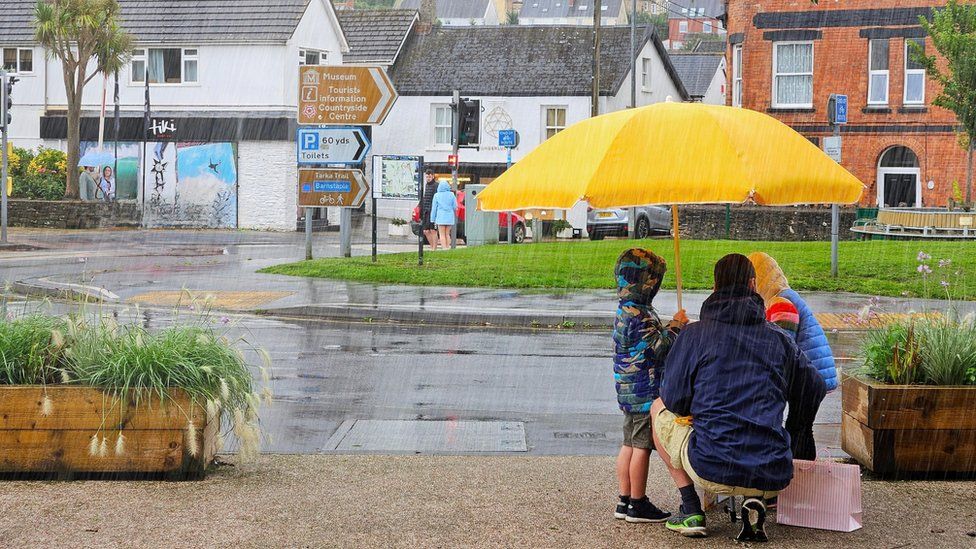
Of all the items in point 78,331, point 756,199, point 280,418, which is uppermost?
point 756,199

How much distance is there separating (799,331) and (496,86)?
137 ft

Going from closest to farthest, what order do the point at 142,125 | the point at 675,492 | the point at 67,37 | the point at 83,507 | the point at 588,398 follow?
the point at 83,507 < the point at 675,492 < the point at 588,398 < the point at 67,37 < the point at 142,125

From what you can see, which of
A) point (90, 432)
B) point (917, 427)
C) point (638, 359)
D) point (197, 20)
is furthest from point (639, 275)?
point (197, 20)

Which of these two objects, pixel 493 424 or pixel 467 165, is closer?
pixel 493 424

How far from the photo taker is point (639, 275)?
20.9 ft

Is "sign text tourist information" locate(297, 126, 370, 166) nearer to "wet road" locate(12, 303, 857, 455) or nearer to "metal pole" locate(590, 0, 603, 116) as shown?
"wet road" locate(12, 303, 857, 455)

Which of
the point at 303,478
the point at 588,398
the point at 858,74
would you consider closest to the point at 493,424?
the point at 588,398

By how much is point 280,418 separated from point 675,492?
3.73m

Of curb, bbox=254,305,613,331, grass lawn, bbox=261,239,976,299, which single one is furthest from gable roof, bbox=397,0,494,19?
curb, bbox=254,305,613,331

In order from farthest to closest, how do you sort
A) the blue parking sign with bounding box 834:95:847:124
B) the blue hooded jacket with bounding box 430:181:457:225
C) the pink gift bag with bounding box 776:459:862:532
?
the blue hooded jacket with bounding box 430:181:457:225
the blue parking sign with bounding box 834:95:847:124
the pink gift bag with bounding box 776:459:862:532

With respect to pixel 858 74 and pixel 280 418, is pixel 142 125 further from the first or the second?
pixel 280 418

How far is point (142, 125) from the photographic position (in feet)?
146

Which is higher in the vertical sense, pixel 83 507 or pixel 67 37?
pixel 67 37

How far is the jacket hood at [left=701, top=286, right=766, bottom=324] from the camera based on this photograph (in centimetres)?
591
